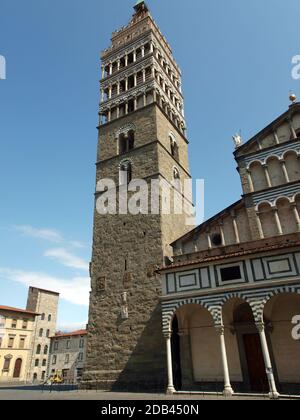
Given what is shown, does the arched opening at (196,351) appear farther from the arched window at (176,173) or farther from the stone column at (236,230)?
the arched window at (176,173)

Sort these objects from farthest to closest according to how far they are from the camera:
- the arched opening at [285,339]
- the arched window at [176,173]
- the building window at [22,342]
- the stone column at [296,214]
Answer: the building window at [22,342] < the arched window at [176,173] < the stone column at [296,214] < the arched opening at [285,339]

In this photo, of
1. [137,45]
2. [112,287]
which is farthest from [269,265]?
[137,45]

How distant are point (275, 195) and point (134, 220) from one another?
9306mm

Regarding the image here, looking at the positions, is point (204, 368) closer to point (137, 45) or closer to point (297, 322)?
point (297, 322)

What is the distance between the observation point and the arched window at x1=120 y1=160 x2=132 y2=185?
75.0 feet

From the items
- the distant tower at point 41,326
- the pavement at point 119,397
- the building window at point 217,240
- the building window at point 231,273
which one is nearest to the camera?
the pavement at point 119,397

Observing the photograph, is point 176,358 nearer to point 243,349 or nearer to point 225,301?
point 243,349

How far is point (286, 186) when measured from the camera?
55.3ft

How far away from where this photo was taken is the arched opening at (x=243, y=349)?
14.6 metres

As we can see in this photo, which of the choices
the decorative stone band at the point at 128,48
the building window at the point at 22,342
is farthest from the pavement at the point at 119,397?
the building window at the point at 22,342

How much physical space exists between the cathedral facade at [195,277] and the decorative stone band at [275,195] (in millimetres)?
53

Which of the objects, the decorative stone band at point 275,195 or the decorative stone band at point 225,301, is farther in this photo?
the decorative stone band at point 275,195
